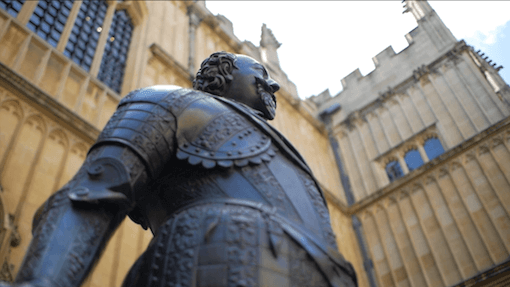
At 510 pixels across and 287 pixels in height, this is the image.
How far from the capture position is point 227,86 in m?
1.66

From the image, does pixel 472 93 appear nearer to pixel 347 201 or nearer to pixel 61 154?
pixel 347 201

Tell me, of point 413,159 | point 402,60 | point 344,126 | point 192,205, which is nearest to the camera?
point 192,205

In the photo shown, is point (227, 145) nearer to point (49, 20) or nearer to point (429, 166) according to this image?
point (49, 20)

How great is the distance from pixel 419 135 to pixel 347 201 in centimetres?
252

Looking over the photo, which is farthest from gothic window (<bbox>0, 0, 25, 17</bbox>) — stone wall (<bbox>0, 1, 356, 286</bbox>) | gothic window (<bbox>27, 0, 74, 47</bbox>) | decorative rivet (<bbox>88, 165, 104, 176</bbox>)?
decorative rivet (<bbox>88, 165, 104, 176</bbox>)

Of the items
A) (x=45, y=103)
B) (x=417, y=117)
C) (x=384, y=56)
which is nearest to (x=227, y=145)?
(x=45, y=103)

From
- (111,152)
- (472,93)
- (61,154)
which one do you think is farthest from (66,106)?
(472,93)

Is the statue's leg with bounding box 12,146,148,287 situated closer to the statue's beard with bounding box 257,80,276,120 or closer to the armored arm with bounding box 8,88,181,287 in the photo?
the armored arm with bounding box 8,88,181,287

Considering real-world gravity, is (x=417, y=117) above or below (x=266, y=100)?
above

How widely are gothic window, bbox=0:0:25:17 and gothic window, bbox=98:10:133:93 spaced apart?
5.02 ft

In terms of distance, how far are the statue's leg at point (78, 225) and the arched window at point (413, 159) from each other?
407 inches

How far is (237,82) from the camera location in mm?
1662

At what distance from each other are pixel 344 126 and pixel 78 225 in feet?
41.0

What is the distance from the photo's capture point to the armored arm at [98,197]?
0.87 m
